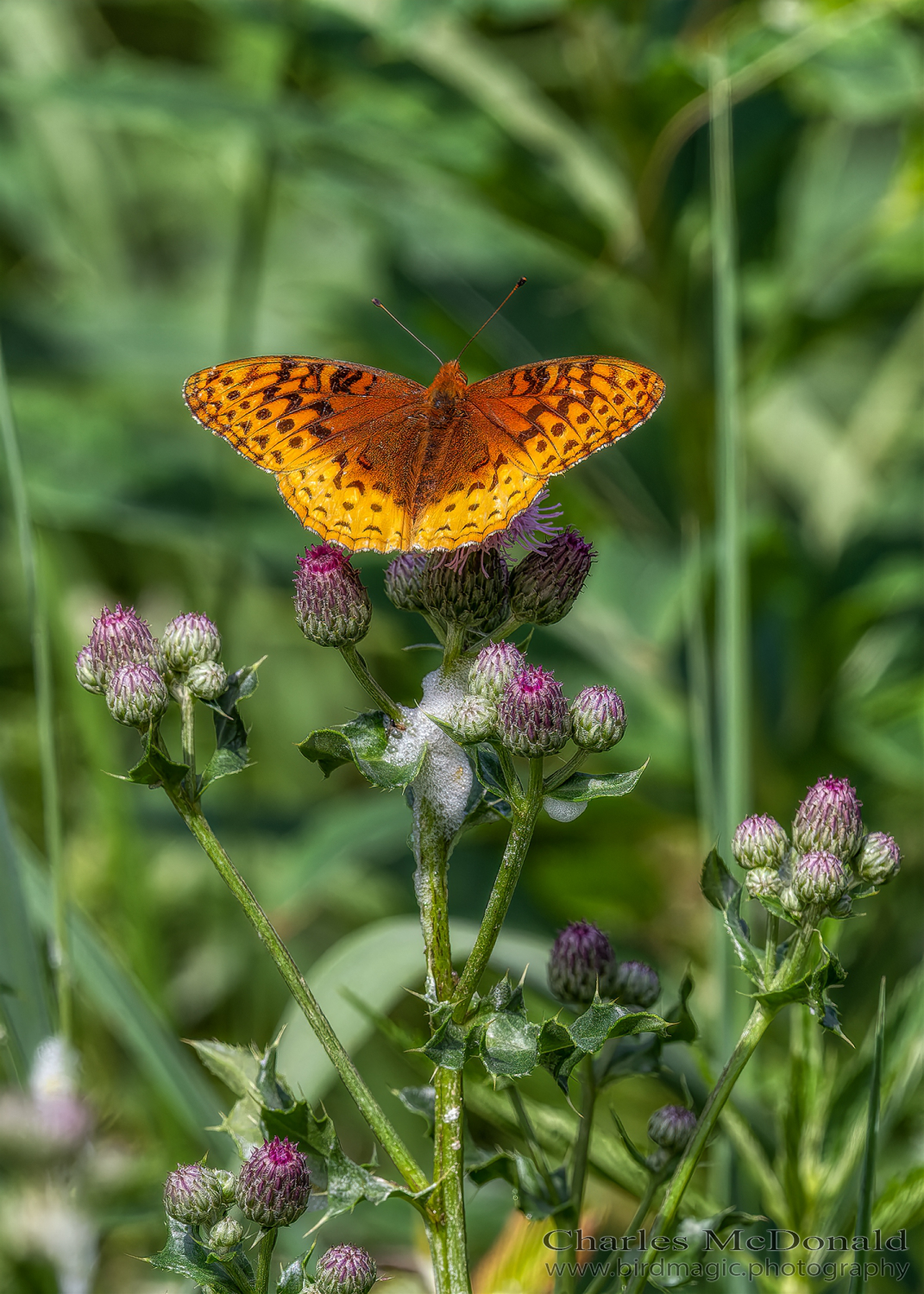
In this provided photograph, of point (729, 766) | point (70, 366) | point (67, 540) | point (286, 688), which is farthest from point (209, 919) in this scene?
point (729, 766)

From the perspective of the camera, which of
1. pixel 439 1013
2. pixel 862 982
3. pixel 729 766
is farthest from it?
pixel 862 982

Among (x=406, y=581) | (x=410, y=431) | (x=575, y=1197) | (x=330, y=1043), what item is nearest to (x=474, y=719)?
(x=406, y=581)

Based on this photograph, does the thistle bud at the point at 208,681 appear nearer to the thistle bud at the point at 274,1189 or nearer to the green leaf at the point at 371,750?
the green leaf at the point at 371,750

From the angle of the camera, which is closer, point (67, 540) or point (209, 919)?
point (209, 919)

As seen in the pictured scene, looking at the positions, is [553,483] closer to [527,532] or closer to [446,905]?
[527,532]

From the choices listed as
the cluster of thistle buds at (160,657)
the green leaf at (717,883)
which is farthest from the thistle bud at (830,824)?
the cluster of thistle buds at (160,657)

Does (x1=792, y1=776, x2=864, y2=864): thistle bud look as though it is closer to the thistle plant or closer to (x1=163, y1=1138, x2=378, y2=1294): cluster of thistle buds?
the thistle plant

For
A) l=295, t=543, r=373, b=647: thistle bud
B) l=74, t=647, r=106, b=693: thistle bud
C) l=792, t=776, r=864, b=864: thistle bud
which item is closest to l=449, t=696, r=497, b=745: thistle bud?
l=295, t=543, r=373, b=647: thistle bud

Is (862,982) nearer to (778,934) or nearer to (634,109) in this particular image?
(778,934)
